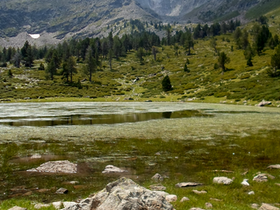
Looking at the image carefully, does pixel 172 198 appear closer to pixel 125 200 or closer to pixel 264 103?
pixel 125 200

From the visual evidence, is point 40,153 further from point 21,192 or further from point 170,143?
point 170,143

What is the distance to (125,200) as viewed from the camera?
595 cm

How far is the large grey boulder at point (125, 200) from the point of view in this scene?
594cm

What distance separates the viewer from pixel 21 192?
9.12 meters

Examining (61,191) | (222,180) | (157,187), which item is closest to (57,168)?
(61,191)

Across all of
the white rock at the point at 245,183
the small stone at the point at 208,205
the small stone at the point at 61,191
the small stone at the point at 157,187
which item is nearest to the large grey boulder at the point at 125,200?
Result: the small stone at the point at 208,205

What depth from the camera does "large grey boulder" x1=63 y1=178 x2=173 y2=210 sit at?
5935 millimetres

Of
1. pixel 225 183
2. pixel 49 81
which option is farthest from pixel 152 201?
pixel 49 81

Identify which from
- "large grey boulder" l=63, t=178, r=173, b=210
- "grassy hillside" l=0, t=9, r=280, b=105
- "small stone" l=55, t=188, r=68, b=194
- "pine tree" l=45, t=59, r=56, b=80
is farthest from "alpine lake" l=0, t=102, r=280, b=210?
"pine tree" l=45, t=59, r=56, b=80

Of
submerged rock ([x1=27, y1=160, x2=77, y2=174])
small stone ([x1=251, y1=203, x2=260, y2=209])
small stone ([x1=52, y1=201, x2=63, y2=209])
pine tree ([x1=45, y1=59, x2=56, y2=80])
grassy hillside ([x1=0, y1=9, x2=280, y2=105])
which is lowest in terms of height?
submerged rock ([x1=27, y1=160, x2=77, y2=174])

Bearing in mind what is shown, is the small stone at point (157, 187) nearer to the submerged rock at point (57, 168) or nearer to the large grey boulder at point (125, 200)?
the large grey boulder at point (125, 200)

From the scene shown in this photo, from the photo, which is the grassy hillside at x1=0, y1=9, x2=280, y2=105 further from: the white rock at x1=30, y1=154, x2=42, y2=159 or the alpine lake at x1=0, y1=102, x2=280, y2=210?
the white rock at x1=30, y1=154, x2=42, y2=159

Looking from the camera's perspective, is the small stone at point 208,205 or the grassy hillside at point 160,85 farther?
the grassy hillside at point 160,85

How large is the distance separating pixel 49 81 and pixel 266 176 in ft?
499
